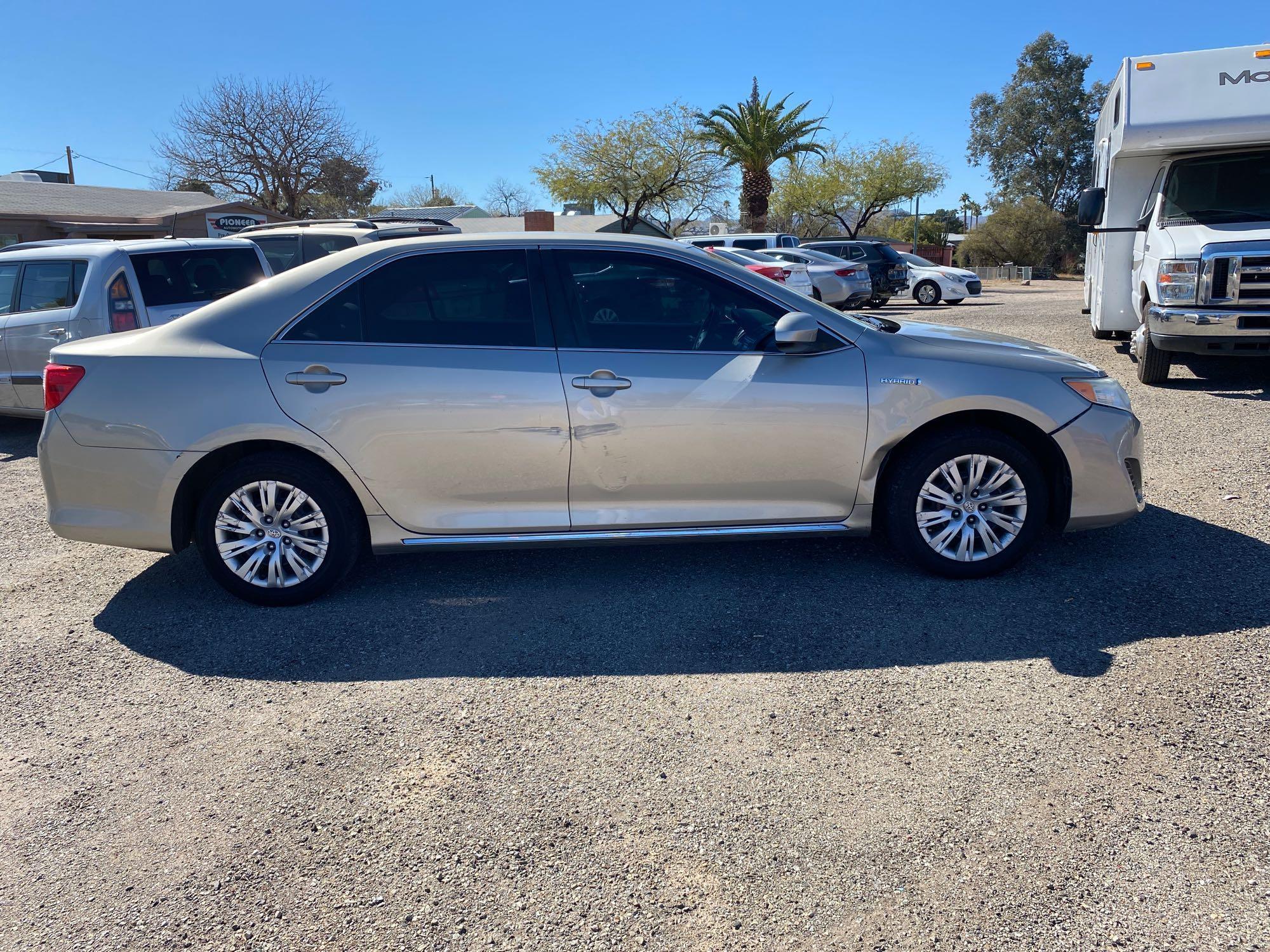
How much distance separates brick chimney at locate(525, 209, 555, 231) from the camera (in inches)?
1430

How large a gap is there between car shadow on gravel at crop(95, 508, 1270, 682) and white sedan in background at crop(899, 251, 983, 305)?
21.1 metres

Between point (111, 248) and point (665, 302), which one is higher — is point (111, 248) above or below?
above

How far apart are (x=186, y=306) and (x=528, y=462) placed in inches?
214

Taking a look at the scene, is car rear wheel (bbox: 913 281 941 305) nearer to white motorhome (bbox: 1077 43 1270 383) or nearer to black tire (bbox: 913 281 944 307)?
black tire (bbox: 913 281 944 307)

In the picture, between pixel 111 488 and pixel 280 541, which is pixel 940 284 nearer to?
pixel 280 541

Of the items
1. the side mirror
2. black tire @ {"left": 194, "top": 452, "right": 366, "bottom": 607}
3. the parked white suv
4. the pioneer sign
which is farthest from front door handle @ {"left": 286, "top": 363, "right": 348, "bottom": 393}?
the pioneer sign

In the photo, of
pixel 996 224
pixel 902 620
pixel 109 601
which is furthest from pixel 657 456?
pixel 996 224

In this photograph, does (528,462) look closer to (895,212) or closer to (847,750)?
(847,750)

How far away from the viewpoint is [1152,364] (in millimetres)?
10172

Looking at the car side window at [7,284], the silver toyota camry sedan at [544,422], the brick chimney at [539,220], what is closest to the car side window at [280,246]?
the car side window at [7,284]

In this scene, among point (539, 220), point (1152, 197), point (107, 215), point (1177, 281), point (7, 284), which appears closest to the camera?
point (7, 284)

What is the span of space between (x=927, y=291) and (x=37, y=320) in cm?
2200

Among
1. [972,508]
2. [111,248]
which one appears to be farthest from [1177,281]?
[111,248]

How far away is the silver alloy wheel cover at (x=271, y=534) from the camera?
4625mm
